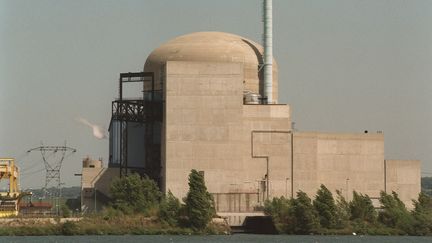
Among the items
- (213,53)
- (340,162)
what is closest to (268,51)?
(213,53)

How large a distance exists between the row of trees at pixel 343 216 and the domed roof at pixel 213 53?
78.3 ft

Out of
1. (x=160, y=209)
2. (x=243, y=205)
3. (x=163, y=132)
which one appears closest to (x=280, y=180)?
(x=243, y=205)

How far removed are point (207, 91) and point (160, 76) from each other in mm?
11241

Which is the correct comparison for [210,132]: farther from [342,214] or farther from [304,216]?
[304,216]

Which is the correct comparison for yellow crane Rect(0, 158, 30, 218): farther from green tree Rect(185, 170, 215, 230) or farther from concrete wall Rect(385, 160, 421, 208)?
concrete wall Rect(385, 160, 421, 208)


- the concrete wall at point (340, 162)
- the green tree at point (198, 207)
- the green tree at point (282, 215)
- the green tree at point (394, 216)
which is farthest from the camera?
the concrete wall at point (340, 162)

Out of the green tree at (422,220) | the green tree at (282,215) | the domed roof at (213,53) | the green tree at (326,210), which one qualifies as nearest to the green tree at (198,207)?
the green tree at (282,215)

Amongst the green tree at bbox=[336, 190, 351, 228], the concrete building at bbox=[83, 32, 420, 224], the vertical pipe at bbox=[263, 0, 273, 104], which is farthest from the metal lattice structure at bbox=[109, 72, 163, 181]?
the green tree at bbox=[336, 190, 351, 228]

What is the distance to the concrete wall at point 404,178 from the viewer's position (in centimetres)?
13562

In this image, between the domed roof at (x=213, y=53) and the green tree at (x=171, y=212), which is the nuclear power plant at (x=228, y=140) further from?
the green tree at (x=171, y=212)

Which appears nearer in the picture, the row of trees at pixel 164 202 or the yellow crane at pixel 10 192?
the row of trees at pixel 164 202

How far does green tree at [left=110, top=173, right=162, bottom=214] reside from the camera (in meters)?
117

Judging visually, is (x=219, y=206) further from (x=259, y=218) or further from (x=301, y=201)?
(x=301, y=201)

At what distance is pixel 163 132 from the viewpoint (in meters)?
129
